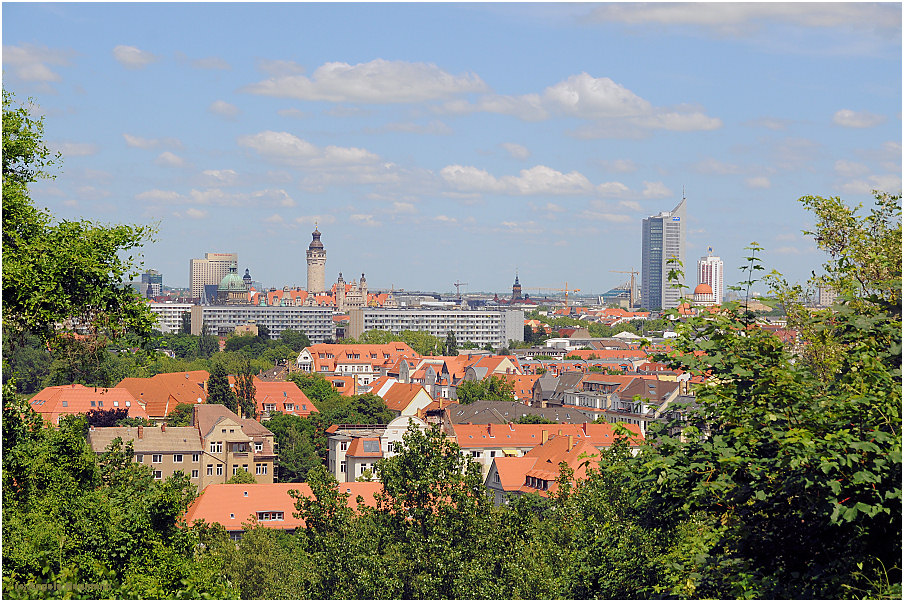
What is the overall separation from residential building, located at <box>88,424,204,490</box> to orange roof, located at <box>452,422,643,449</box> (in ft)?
50.9

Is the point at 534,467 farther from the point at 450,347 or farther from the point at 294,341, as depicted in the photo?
the point at 294,341

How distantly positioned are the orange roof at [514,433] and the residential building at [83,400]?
22.9m

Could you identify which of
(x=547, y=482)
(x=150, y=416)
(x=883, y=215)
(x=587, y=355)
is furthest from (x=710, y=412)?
(x=587, y=355)

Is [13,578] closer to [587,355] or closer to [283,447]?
[283,447]

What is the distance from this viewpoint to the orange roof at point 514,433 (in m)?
66.2

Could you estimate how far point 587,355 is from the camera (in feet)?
453

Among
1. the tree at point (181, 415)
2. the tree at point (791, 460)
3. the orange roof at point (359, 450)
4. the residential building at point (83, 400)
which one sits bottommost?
the orange roof at point (359, 450)

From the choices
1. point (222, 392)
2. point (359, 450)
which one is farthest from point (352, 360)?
point (359, 450)

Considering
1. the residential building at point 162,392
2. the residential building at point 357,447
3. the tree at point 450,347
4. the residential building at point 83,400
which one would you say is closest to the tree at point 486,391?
the residential building at point 162,392

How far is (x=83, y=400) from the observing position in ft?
245

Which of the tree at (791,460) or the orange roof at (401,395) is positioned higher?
the tree at (791,460)

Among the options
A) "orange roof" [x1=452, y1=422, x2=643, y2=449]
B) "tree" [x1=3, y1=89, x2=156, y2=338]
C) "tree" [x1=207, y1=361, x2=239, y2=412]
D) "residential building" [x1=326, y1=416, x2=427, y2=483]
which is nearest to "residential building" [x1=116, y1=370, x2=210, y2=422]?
"tree" [x1=207, y1=361, x2=239, y2=412]

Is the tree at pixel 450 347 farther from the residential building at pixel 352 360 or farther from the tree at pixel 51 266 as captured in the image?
the tree at pixel 51 266

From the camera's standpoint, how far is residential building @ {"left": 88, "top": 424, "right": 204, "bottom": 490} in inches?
2272
